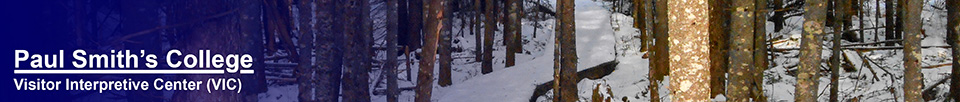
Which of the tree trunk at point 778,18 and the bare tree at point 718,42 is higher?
the tree trunk at point 778,18

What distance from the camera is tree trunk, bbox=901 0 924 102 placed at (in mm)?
11841

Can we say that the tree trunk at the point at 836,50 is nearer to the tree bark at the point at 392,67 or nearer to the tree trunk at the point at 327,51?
the tree bark at the point at 392,67

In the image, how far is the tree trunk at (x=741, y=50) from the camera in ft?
40.2

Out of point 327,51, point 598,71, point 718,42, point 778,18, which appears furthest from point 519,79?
point 778,18

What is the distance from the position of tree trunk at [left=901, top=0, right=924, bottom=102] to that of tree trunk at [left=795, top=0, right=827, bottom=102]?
1.29 metres

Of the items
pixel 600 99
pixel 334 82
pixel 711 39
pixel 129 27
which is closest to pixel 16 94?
pixel 129 27

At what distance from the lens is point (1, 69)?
11445mm

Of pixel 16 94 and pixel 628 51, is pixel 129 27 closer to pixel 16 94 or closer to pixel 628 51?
pixel 16 94

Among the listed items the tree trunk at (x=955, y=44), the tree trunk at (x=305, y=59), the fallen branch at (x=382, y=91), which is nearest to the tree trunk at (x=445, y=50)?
the fallen branch at (x=382, y=91)

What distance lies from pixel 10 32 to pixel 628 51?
13920 millimetres

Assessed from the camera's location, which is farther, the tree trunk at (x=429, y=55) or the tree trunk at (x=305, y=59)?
the tree trunk at (x=305, y=59)

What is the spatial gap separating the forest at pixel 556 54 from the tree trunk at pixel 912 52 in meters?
0.02

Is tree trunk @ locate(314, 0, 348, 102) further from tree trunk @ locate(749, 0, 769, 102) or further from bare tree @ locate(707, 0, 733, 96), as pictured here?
tree trunk @ locate(749, 0, 769, 102)

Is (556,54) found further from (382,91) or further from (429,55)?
(382,91)
